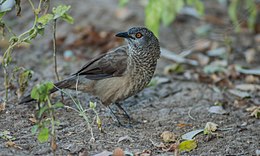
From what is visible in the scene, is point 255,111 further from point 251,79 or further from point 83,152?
point 83,152

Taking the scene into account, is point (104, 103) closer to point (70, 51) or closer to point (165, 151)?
point (165, 151)

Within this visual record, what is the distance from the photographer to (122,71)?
5.58m

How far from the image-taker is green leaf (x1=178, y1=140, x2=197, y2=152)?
4443mm

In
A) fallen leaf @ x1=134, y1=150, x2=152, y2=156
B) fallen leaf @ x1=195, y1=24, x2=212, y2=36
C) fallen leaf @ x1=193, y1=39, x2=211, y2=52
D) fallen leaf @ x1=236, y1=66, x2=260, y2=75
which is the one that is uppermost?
fallen leaf @ x1=195, y1=24, x2=212, y2=36

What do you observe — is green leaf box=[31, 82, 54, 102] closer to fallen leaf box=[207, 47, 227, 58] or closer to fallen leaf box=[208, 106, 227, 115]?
fallen leaf box=[208, 106, 227, 115]

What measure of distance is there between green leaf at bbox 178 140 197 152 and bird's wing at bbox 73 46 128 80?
4.51 ft

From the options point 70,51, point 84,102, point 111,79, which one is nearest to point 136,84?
point 111,79

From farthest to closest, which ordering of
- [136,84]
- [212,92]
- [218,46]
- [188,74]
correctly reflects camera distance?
[218,46]
[188,74]
[212,92]
[136,84]

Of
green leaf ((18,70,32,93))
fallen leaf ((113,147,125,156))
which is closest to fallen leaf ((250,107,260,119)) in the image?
fallen leaf ((113,147,125,156))

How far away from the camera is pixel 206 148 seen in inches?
186

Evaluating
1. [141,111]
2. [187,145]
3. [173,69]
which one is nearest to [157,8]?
[173,69]

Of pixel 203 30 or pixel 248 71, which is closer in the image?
pixel 248 71

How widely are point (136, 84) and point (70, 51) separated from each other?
2565 millimetres

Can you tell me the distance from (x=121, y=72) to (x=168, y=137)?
1.06 meters
